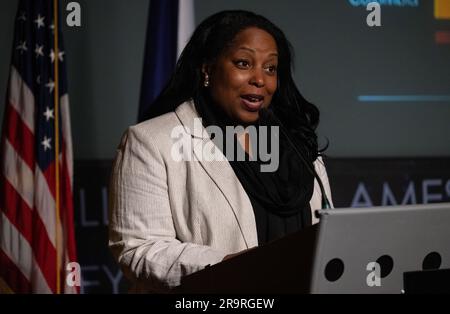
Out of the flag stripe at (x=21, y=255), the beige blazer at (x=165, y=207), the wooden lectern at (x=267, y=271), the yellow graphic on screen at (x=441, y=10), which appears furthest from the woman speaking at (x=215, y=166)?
the yellow graphic on screen at (x=441, y=10)

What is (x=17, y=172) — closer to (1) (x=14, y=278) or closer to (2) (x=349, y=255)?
(1) (x=14, y=278)

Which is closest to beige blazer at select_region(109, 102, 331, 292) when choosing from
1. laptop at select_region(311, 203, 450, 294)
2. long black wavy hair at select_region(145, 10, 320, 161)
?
long black wavy hair at select_region(145, 10, 320, 161)

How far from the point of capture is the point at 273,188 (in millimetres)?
2139

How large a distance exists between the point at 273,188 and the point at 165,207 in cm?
35

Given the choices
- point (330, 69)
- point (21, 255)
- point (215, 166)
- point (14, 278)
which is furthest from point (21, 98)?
point (330, 69)

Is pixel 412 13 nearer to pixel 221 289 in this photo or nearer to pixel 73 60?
pixel 73 60

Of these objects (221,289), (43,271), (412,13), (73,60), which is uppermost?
(412,13)

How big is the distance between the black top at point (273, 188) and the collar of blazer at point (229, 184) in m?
0.02

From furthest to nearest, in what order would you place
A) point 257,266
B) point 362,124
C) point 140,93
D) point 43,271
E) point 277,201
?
1. point 362,124
2. point 140,93
3. point 43,271
4. point 277,201
5. point 257,266

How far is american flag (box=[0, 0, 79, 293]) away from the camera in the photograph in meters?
3.33

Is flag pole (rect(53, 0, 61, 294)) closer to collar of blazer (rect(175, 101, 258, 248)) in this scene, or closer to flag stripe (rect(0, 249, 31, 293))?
flag stripe (rect(0, 249, 31, 293))

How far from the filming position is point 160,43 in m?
3.66
